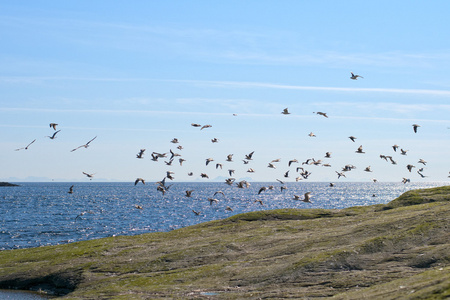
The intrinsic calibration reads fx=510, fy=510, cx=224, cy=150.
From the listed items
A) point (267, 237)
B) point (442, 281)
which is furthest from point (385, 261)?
point (267, 237)

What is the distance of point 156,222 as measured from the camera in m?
110

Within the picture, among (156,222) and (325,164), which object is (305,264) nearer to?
(325,164)

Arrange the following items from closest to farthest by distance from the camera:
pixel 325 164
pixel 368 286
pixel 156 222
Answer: pixel 368 286 → pixel 325 164 → pixel 156 222

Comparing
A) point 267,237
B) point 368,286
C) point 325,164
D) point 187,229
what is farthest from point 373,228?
point 325,164

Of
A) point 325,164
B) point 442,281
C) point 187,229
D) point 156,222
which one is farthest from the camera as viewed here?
point 156,222

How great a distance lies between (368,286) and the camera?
26.8 metres

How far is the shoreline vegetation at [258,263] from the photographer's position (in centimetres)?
2803

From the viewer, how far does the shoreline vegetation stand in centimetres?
2803

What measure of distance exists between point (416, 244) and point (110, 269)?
22.4 m

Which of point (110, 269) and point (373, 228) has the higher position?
point (373, 228)

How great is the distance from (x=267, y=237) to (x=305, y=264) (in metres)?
11.8

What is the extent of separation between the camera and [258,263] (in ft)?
117

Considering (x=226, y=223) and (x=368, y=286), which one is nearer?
(x=368, y=286)

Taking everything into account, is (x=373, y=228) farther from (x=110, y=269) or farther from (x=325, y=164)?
(x=325, y=164)
